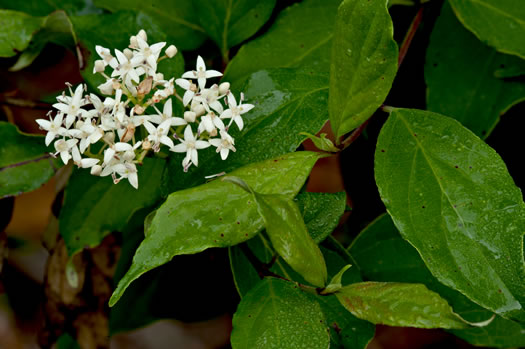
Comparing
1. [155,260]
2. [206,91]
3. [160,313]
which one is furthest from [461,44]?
[160,313]

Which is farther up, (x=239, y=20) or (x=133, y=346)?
(x=239, y=20)

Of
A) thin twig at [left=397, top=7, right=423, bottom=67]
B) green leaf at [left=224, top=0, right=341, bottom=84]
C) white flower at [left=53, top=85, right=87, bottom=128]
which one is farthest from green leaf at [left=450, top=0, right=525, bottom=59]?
white flower at [left=53, top=85, right=87, bottom=128]

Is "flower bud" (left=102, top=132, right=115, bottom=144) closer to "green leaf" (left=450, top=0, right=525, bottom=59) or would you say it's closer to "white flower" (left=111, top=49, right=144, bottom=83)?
"white flower" (left=111, top=49, right=144, bottom=83)

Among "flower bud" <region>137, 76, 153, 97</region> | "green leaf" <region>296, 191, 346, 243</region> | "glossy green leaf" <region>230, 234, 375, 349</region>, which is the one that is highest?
"flower bud" <region>137, 76, 153, 97</region>

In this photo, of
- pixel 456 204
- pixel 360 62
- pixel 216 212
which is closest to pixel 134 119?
pixel 216 212

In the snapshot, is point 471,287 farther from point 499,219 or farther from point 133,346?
point 133,346

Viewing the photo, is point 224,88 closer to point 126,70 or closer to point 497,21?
point 126,70
